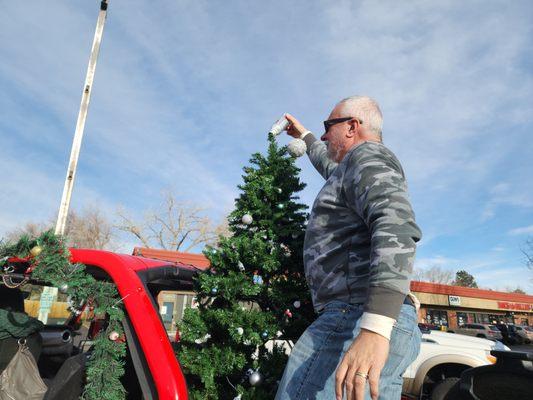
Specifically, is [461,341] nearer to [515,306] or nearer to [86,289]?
[86,289]

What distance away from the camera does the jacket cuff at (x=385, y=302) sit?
4.16 feet

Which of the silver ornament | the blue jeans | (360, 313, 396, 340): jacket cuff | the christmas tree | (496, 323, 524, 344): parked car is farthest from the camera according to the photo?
(496, 323, 524, 344): parked car

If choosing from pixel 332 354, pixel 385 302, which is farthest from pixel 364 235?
pixel 332 354

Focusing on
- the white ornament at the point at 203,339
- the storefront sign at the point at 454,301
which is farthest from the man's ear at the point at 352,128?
the storefront sign at the point at 454,301

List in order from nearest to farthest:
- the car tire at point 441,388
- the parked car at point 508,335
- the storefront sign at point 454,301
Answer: the car tire at point 441,388, the parked car at point 508,335, the storefront sign at point 454,301

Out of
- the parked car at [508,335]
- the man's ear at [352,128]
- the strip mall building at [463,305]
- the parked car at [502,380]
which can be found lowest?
the parked car at [502,380]

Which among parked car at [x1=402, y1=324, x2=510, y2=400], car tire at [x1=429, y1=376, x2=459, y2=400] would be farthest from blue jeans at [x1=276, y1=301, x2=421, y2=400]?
parked car at [x1=402, y1=324, x2=510, y2=400]

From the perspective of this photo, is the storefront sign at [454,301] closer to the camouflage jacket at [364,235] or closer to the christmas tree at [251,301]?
the christmas tree at [251,301]

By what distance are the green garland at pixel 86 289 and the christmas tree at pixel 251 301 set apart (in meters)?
0.64

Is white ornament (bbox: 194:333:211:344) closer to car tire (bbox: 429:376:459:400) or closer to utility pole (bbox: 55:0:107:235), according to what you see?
car tire (bbox: 429:376:459:400)

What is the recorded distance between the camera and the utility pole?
8016 mm

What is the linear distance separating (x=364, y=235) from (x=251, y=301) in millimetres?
1570

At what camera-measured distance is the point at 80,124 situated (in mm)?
8750

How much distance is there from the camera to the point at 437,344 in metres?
6.48
